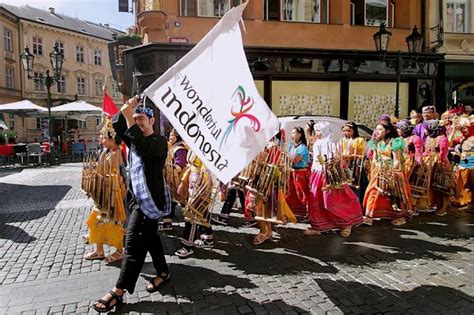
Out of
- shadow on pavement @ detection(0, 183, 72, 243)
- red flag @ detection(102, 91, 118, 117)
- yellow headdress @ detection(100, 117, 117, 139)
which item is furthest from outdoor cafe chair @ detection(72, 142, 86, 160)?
yellow headdress @ detection(100, 117, 117, 139)

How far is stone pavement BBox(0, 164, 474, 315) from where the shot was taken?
12.2ft

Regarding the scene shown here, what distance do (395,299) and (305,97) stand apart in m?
11.1

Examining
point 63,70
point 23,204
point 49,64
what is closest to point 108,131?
point 23,204

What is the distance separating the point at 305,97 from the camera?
14242mm

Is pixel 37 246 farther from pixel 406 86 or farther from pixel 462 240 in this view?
pixel 406 86

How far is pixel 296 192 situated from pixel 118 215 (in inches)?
122

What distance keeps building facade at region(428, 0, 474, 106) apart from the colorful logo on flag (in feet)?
45.4

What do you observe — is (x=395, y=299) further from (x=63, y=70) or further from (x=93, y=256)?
A: (x=63, y=70)

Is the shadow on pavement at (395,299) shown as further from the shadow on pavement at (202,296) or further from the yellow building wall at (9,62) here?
the yellow building wall at (9,62)

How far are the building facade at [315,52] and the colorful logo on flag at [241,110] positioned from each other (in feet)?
29.6

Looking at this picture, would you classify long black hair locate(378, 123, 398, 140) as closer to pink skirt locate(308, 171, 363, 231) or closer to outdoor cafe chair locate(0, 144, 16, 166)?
pink skirt locate(308, 171, 363, 231)

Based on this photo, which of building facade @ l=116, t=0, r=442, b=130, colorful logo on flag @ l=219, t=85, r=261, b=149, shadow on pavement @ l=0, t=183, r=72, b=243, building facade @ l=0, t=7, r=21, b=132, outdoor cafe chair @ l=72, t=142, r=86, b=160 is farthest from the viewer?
building facade @ l=0, t=7, r=21, b=132

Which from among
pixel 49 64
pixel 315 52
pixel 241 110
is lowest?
pixel 241 110

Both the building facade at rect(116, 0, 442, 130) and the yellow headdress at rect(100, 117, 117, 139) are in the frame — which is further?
the building facade at rect(116, 0, 442, 130)
